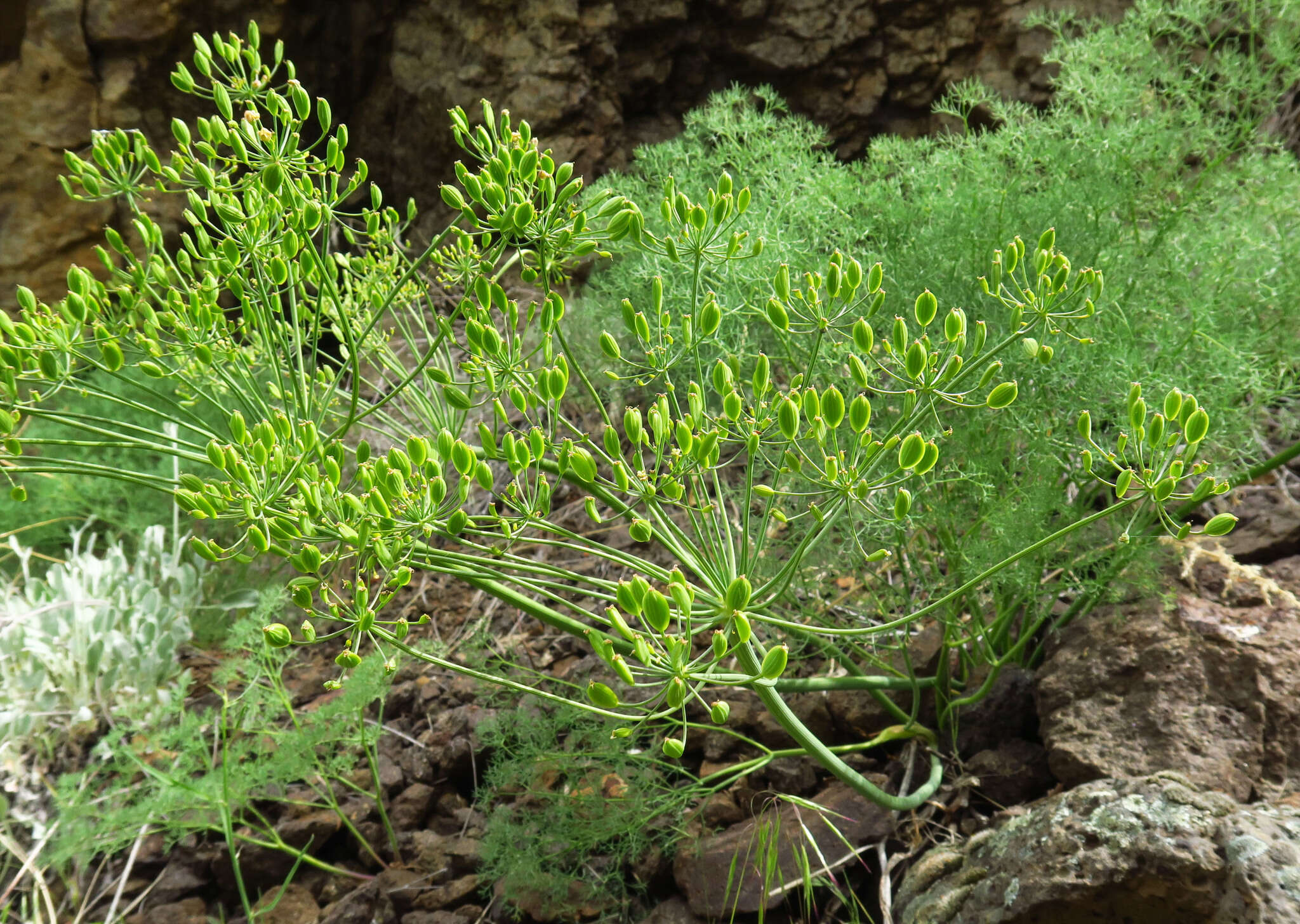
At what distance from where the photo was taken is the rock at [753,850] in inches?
78.8

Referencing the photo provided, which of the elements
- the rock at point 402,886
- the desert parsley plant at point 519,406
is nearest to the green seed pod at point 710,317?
the desert parsley plant at point 519,406

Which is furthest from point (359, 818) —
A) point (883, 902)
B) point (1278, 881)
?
point (1278, 881)

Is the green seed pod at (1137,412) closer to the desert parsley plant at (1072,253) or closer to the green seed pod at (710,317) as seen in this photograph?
the green seed pod at (710,317)

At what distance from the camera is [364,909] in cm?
226

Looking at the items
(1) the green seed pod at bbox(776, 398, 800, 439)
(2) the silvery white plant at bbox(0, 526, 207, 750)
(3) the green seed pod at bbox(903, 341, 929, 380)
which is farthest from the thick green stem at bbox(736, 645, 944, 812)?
(2) the silvery white plant at bbox(0, 526, 207, 750)

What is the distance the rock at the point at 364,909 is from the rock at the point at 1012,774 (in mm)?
1411

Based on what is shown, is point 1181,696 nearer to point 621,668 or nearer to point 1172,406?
point 1172,406

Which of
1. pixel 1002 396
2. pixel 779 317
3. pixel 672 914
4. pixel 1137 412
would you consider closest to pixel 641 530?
pixel 779 317

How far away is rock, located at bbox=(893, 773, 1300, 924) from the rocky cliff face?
3390mm

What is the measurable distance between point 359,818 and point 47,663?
4.12 feet

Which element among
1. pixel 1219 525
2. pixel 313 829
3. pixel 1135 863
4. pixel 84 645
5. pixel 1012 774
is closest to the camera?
pixel 1219 525

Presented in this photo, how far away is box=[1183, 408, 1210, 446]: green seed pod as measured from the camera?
3.67 feet

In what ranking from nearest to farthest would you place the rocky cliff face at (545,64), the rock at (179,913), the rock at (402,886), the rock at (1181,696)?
the rock at (1181,696), the rock at (402,886), the rock at (179,913), the rocky cliff face at (545,64)

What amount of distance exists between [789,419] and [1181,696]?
4.67 feet
